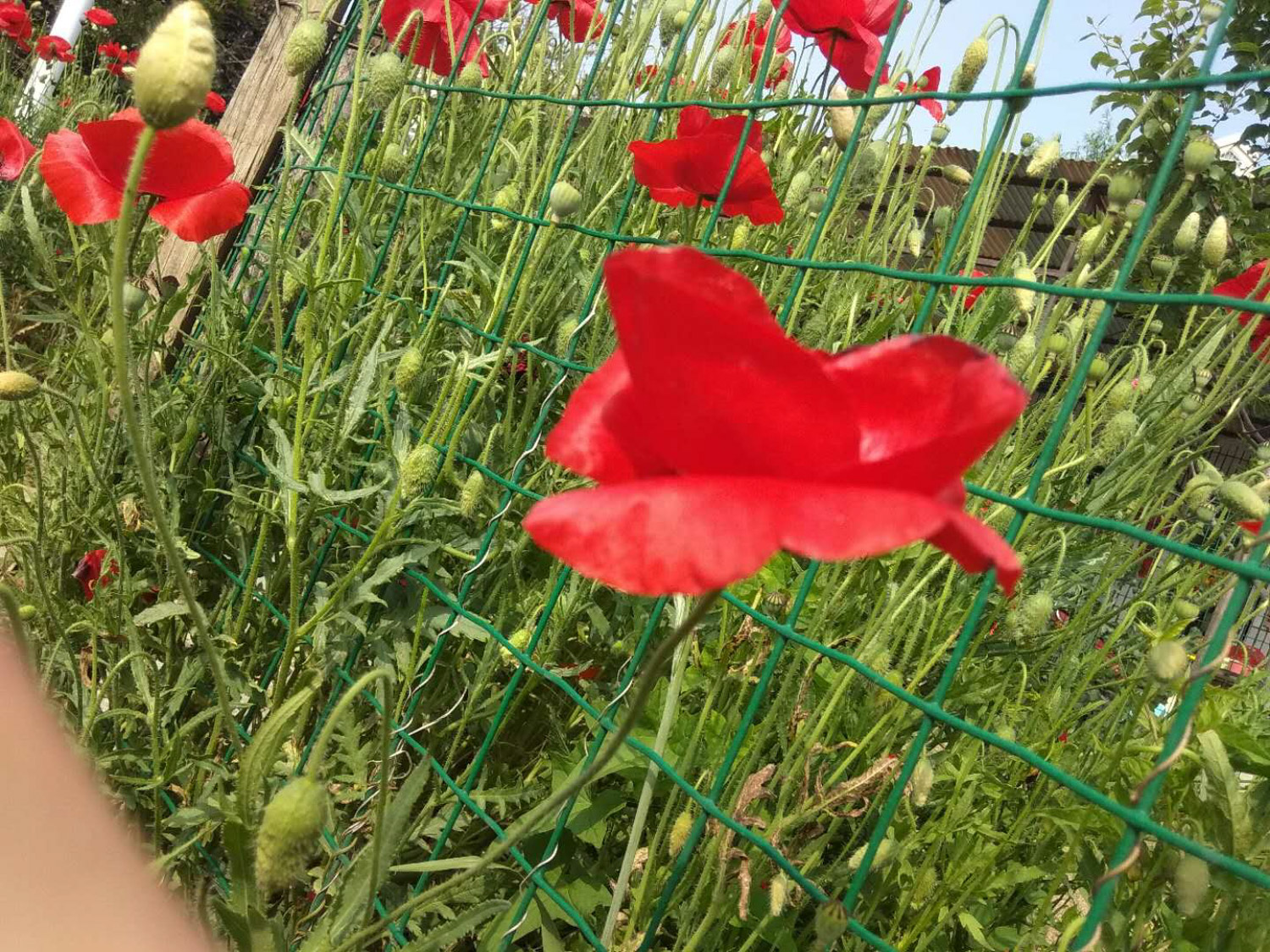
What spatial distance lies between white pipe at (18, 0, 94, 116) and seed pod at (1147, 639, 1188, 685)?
17.8 ft

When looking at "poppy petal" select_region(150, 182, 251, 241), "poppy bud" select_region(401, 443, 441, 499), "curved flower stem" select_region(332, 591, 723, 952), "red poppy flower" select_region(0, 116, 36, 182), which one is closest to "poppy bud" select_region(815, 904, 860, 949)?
"curved flower stem" select_region(332, 591, 723, 952)

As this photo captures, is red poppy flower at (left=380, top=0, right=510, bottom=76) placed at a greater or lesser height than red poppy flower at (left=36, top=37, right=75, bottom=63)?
greater

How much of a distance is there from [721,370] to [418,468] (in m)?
0.81

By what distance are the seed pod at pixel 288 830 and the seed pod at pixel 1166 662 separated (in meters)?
0.65

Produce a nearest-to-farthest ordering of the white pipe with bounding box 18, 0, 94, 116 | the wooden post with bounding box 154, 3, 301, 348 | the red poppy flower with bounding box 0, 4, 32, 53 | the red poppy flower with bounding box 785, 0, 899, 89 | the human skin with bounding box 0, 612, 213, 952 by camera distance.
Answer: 1. the human skin with bounding box 0, 612, 213, 952
2. the red poppy flower with bounding box 785, 0, 899, 89
3. the wooden post with bounding box 154, 3, 301, 348
4. the red poppy flower with bounding box 0, 4, 32, 53
5. the white pipe with bounding box 18, 0, 94, 116

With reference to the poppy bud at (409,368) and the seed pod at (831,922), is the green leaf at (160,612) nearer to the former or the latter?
the poppy bud at (409,368)

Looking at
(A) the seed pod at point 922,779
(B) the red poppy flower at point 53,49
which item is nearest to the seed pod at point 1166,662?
(A) the seed pod at point 922,779

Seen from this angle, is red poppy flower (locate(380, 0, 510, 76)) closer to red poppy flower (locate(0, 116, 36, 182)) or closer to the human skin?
red poppy flower (locate(0, 116, 36, 182))

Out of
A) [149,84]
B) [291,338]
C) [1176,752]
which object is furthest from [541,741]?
[149,84]

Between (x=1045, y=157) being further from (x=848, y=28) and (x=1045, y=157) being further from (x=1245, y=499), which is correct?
(x=1245, y=499)

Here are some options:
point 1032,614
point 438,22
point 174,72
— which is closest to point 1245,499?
point 1032,614

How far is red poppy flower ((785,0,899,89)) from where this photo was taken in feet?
5.05

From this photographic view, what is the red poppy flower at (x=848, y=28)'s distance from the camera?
154 centimetres

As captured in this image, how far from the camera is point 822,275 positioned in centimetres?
213
